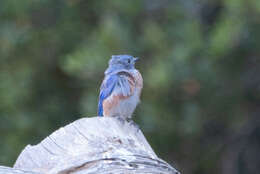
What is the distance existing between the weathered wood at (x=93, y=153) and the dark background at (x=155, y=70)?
10.3 feet

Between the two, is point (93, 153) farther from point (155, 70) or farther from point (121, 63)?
point (155, 70)

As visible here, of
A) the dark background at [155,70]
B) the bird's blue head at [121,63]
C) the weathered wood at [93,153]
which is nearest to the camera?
the weathered wood at [93,153]

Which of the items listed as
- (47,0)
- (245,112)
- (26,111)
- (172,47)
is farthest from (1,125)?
(245,112)

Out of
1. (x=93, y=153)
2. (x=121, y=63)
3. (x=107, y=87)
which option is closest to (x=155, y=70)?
(x=121, y=63)

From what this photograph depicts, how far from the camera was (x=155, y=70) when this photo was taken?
861 cm

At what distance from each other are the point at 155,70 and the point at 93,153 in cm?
355

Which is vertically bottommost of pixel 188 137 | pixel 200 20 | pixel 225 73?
pixel 188 137

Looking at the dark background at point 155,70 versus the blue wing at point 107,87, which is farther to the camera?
the dark background at point 155,70

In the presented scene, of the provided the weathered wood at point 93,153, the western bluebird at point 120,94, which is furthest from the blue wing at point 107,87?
the weathered wood at point 93,153

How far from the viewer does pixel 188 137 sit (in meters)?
9.45

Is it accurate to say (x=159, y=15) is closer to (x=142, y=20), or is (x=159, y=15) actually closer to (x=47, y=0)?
(x=142, y=20)

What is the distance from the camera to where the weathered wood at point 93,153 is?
5.09 metres

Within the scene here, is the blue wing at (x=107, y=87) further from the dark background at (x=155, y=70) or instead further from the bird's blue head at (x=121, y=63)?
the dark background at (x=155, y=70)

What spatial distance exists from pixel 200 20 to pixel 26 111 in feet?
8.39
